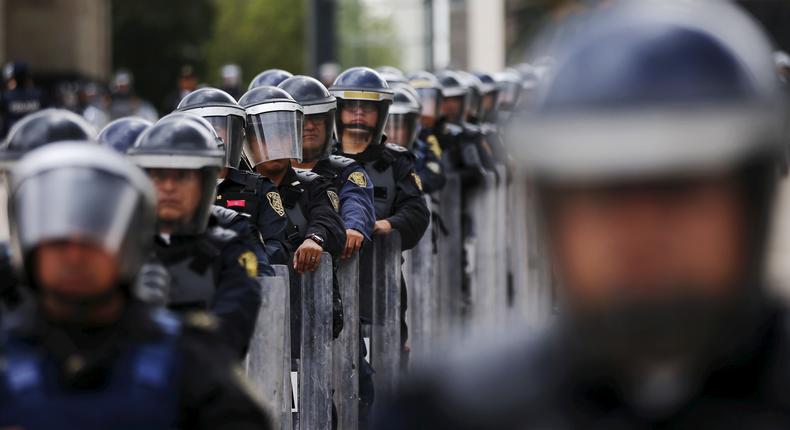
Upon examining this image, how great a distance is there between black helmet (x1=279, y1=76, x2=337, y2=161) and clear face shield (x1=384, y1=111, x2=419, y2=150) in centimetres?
208

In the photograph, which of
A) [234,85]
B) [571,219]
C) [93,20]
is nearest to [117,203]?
[571,219]

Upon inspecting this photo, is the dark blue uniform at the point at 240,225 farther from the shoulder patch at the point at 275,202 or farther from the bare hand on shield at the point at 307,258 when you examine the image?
the shoulder patch at the point at 275,202

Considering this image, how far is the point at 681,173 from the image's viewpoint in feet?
5.72

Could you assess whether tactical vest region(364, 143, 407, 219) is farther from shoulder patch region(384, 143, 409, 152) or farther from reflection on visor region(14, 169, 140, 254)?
reflection on visor region(14, 169, 140, 254)

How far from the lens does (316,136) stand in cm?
880

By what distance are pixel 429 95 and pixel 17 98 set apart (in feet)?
48.2

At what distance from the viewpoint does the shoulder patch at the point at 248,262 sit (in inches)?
192

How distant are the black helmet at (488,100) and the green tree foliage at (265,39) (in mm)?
76597

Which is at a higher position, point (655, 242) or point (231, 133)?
point (655, 242)

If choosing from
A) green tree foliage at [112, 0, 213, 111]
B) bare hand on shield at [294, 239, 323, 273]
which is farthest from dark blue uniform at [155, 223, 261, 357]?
green tree foliage at [112, 0, 213, 111]

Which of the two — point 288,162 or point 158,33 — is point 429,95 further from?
point 158,33

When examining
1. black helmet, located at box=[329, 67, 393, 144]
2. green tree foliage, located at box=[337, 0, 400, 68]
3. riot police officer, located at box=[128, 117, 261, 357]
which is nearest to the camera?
riot police officer, located at box=[128, 117, 261, 357]

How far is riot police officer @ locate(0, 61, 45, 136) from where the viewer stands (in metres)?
26.5

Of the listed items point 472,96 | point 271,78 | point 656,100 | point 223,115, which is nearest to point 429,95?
point 472,96
